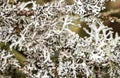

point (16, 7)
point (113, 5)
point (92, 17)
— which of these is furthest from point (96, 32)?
A: point (113, 5)

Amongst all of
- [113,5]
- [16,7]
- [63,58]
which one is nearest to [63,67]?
[63,58]

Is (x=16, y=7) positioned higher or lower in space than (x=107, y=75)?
higher

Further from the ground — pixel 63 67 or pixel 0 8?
pixel 0 8

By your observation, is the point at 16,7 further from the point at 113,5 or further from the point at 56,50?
the point at 113,5

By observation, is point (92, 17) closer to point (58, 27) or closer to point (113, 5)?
point (58, 27)

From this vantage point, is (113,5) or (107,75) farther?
(113,5)

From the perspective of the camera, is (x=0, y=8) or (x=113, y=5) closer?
(x=0, y=8)
